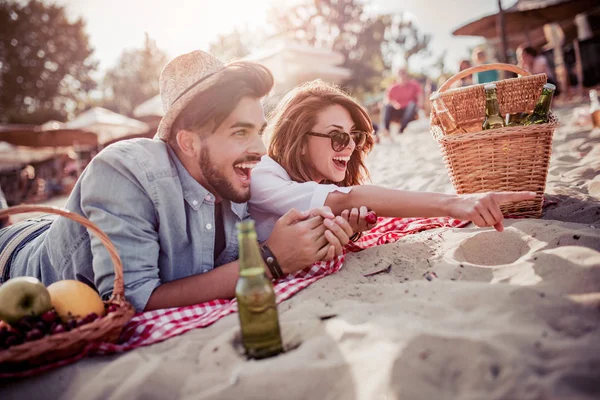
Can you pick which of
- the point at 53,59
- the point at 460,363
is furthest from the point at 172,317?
the point at 53,59

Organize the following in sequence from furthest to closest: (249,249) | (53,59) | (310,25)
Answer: (310,25) < (53,59) < (249,249)

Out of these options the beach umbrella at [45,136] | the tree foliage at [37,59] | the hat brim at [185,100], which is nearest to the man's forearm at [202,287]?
the hat brim at [185,100]

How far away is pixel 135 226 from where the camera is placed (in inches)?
78.1

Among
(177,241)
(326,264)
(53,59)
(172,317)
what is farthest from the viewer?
(53,59)

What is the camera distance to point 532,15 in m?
12.7

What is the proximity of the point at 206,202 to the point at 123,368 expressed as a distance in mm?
1002

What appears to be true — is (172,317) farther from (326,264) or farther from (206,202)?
(326,264)

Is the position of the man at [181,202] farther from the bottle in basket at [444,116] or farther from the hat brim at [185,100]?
the bottle in basket at [444,116]

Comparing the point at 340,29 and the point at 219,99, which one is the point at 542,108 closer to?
the point at 219,99

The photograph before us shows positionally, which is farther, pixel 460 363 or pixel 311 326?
pixel 311 326

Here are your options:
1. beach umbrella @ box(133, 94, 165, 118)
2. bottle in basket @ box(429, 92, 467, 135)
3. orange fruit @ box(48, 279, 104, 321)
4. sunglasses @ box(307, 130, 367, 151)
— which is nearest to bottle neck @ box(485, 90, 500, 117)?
bottle in basket @ box(429, 92, 467, 135)

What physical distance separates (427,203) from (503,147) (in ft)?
2.46

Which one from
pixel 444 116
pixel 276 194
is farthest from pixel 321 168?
pixel 444 116

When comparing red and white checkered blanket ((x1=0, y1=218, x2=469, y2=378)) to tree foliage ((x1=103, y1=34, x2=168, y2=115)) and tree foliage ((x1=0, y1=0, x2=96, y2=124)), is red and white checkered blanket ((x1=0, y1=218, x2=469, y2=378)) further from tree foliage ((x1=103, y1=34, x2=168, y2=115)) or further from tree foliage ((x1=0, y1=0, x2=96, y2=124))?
tree foliage ((x1=103, y1=34, x2=168, y2=115))
